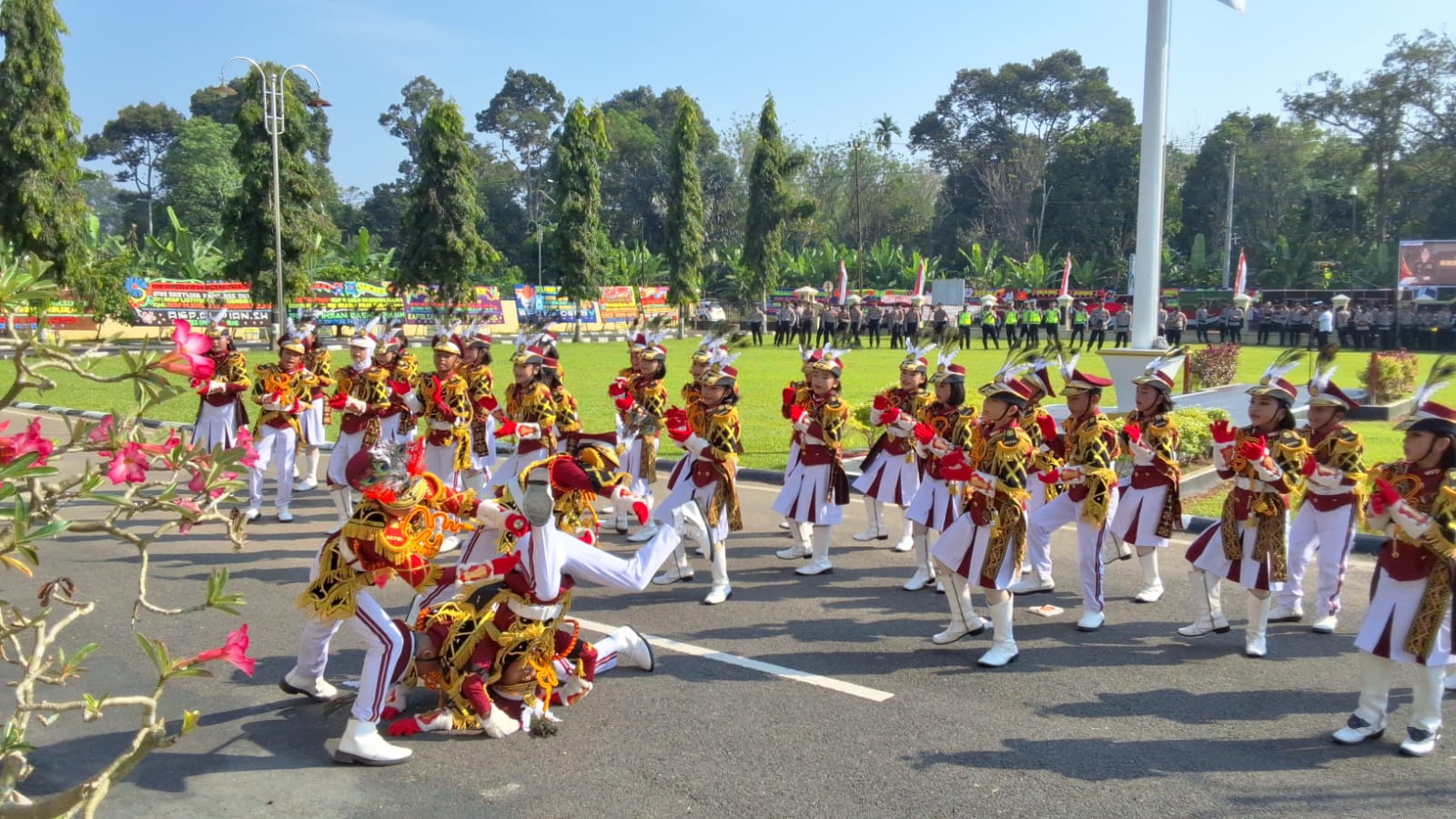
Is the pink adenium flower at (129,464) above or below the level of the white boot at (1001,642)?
above

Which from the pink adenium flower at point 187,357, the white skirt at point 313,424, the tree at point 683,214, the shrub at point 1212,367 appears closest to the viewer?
the pink adenium flower at point 187,357

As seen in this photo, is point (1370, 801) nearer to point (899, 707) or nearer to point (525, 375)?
point (899, 707)

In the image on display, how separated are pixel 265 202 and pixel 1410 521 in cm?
3247

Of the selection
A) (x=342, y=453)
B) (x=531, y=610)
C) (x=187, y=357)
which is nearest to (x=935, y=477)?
(x=531, y=610)

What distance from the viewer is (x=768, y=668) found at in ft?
21.1

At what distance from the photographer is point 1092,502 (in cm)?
709

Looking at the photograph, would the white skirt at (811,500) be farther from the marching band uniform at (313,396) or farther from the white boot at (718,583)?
the marching band uniform at (313,396)

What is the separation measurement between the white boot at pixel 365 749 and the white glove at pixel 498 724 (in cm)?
42

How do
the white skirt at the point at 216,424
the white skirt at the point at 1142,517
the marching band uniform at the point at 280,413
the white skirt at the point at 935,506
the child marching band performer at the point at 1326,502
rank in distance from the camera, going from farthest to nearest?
1. the white skirt at the point at 216,424
2. the marching band uniform at the point at 280,413
3. the white skirt at the point at 935,506
4. the white skirt at the point at 1142,517
5. the child marching band performer at the point at 1326,502

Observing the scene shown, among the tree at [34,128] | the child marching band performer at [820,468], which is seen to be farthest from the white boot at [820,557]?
the tree at [34,128]

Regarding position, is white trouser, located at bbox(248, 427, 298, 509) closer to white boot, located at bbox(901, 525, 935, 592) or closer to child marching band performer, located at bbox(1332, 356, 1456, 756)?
white boot, located at bbox(901, 525, 935, 592)

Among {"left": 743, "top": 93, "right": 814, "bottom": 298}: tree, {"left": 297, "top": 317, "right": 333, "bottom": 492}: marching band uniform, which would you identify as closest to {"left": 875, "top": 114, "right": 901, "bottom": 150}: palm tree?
{"left": 743, "top": 93, "right": 814, "bottom": 298}: tree

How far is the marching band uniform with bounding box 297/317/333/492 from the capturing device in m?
11.2

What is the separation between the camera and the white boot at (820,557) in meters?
8.67
